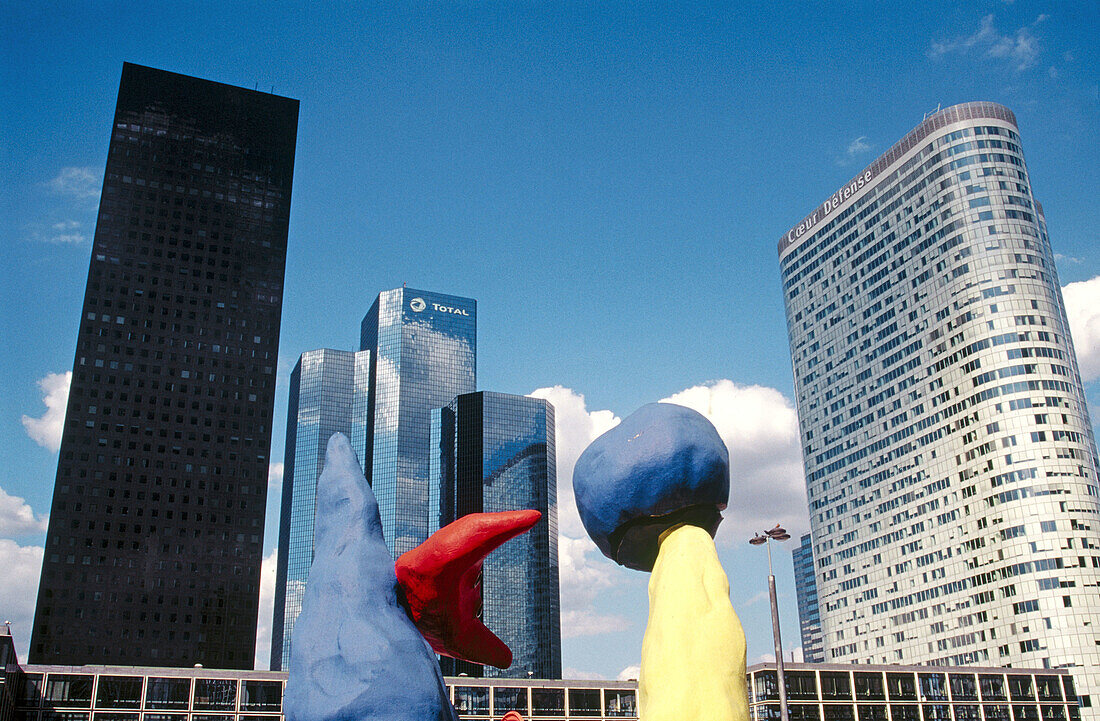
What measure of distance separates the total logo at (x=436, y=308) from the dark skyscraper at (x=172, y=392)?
44.9m

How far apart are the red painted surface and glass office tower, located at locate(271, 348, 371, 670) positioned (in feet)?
473

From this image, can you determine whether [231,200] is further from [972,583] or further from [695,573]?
[695,573]

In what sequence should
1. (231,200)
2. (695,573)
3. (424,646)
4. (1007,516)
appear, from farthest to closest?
(231,200) → (1007,516) → (424,646) → (695,573)

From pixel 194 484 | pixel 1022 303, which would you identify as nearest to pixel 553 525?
pixel 194 484

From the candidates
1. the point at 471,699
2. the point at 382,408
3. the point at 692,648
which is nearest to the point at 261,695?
the point at 471,699

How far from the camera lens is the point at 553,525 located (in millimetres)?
155375

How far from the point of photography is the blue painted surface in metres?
12.7

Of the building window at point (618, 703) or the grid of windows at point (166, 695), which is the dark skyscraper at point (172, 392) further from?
the building window at point (618, 703)

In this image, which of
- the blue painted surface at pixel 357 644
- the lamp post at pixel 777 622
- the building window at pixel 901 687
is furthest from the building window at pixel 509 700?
the blue painted surface at pixel 357 644

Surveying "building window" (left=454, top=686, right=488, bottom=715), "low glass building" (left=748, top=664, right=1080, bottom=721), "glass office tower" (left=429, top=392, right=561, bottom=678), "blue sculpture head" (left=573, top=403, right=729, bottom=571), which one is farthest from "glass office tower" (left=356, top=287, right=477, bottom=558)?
"blue sculpture head" (left=573, top=403, right=729, bottom=571)

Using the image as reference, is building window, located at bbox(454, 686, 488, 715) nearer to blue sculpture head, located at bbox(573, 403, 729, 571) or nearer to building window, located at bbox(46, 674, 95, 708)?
building window, located at bbox(46, 674, 95, 708)

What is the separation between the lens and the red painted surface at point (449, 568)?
14.2 metres

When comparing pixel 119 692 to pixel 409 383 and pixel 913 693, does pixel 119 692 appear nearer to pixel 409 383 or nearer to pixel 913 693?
pixel 913 693

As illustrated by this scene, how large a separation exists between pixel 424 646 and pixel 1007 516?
8308 centimetres
